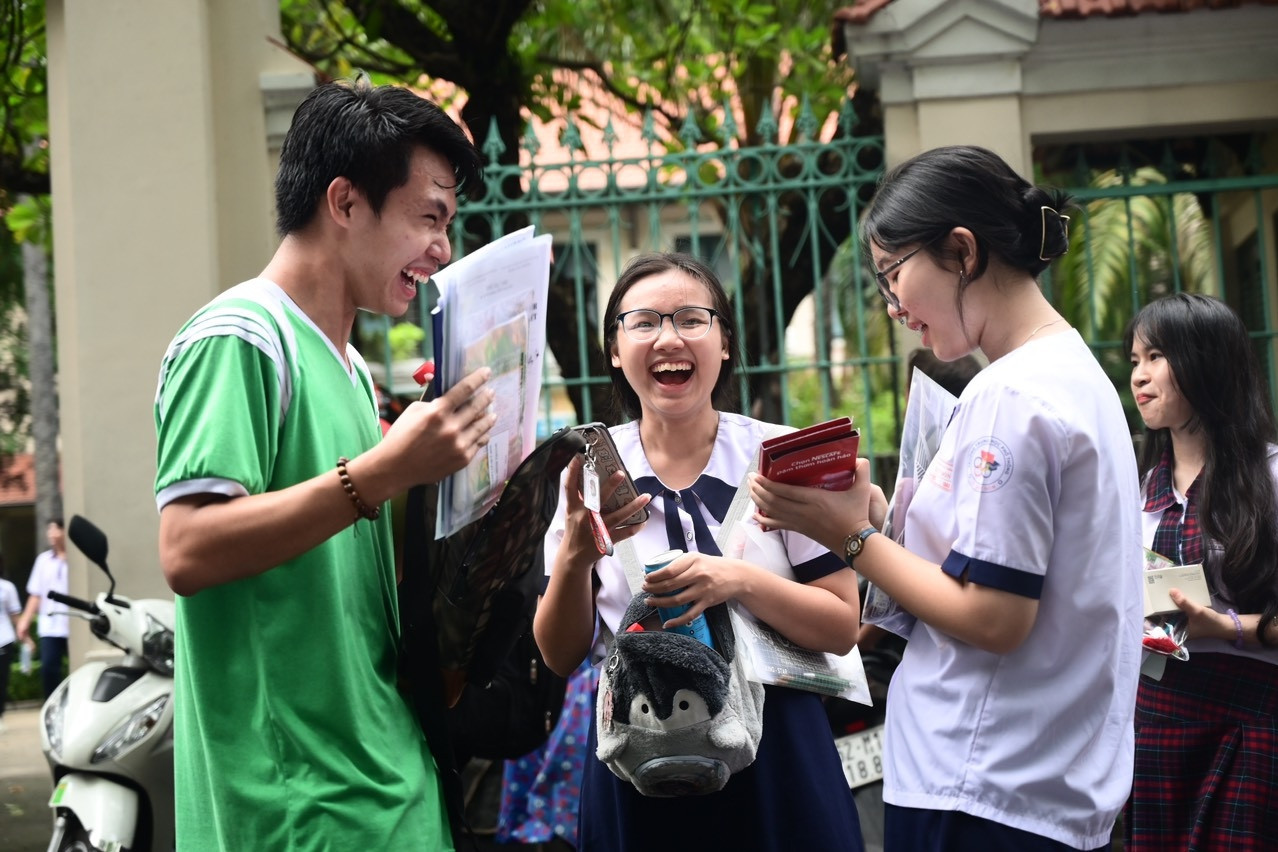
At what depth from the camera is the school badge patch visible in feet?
6.52

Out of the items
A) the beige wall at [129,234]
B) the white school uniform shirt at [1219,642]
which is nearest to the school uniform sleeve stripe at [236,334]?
the white school uniform shirt at [1219,642]

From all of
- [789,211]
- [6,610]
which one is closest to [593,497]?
[789,211]

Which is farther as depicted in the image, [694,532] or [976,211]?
[694,532]

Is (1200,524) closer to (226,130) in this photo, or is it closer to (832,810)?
(832,810)

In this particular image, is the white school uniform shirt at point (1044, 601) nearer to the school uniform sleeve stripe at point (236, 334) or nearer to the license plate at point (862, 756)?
the school uniform sleeve stripe at point (236, 334)

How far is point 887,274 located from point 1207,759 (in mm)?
1863

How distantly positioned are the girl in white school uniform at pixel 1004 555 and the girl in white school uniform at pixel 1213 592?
4.45ft

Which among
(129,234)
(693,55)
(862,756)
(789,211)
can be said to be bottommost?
(862,756)

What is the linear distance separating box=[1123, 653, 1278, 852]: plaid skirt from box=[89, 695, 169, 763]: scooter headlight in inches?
118

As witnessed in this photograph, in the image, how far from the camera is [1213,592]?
337 centimetres

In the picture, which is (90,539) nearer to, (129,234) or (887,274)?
(887,274)

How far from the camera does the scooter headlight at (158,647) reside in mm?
4344

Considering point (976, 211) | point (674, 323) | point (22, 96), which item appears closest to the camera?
point (976, 211)

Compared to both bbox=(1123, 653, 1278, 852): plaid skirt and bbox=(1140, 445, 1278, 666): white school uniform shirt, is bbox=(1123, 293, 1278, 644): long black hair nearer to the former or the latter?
bbox=(1140, 445, 1278, 666): white school uniform shirt
